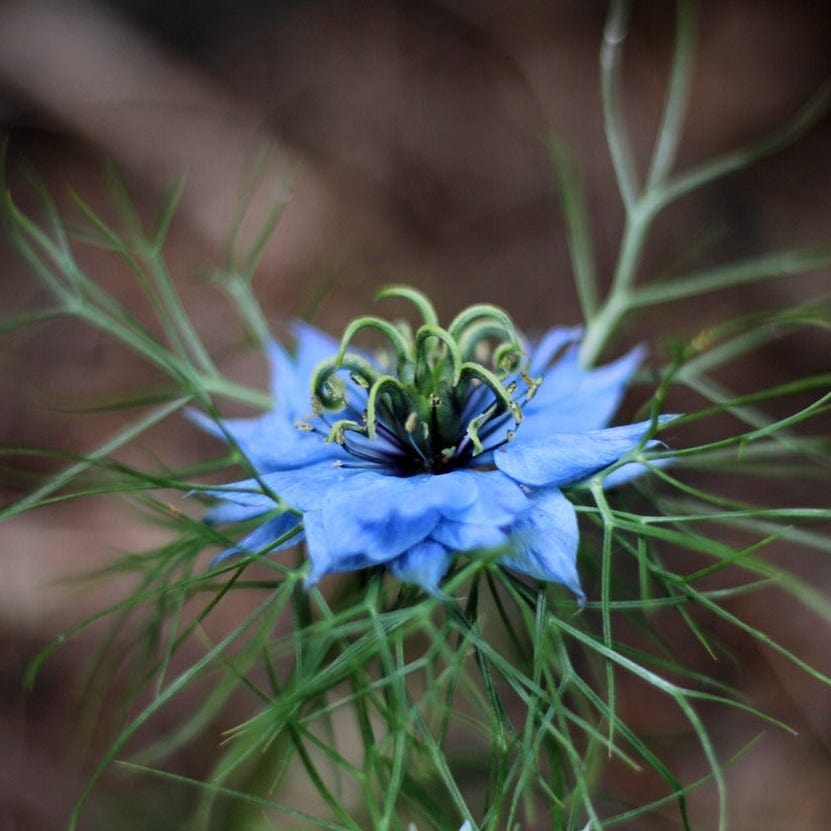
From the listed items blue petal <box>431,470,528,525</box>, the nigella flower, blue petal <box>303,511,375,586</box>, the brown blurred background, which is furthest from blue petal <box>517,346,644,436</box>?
the brown blurred background

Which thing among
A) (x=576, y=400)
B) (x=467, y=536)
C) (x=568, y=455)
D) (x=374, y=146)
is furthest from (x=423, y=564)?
(x=374, y=146)

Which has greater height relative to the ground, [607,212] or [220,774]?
[607,212]

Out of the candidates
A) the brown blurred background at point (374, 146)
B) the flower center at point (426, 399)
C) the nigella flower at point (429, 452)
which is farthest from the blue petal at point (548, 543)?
the brown blurred background at point (374, 146)

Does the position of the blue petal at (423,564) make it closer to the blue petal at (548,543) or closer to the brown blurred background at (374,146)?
the blue petal at (548,543)

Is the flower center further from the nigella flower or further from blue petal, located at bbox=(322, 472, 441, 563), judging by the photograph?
blue petal, located at bbox=(322, 472, 441, 563)

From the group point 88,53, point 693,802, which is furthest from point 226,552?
point 88,53

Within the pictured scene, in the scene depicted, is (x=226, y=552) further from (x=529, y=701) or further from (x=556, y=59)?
(x=556, y=59)
